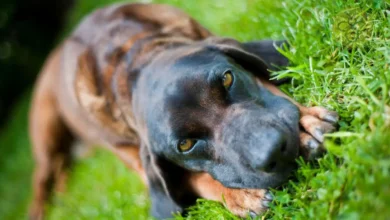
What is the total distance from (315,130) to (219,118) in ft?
2.13

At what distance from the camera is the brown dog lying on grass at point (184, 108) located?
9.93ft

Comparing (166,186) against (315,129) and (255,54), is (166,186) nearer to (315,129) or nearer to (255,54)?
(255,54)

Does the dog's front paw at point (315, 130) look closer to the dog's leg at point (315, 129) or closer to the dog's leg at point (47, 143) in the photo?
the dog's leg at point (315, 129)

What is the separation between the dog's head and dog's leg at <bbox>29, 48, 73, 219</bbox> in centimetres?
309

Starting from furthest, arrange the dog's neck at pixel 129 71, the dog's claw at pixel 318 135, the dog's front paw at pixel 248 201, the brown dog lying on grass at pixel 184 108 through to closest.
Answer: the dog's neck at pixel 129 71 → the dog's front paw at pixel 248 201 → the brown dog lying on grass at pixel 184 108 → the dog's claw at pixel 318 135

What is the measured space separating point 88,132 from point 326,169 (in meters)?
3.67

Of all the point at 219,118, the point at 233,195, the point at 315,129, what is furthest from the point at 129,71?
the point at 315,129

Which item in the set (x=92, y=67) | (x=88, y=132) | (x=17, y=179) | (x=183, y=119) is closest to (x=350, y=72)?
(x=183, y=119)

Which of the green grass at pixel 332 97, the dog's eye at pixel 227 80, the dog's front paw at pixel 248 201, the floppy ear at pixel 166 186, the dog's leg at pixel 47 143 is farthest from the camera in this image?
the dog's leg at pixel 47 143

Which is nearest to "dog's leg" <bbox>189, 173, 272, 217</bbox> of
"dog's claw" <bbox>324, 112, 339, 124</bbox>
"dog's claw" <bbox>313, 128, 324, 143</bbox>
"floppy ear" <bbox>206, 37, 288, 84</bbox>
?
"dog's claw" <bbox>313, 128, 324, 143</bbox>

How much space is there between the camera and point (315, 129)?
2.97 meters

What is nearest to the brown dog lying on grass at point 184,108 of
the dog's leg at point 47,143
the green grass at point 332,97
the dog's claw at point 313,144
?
the dog's claw at point 313,144

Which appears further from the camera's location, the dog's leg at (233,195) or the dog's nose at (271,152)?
the dog's leg at (233,195)

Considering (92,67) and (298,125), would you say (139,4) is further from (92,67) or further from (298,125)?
(298,125)
